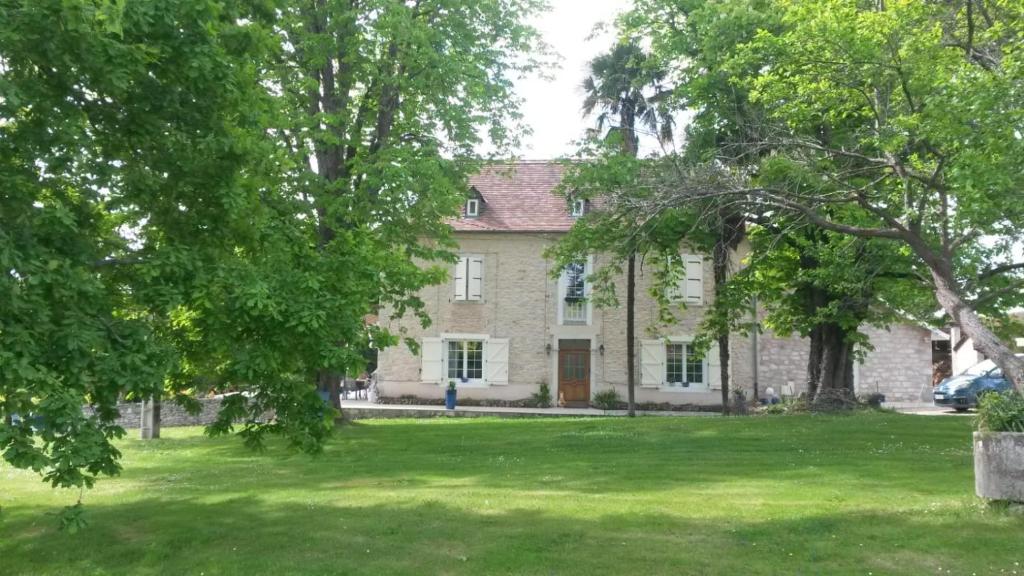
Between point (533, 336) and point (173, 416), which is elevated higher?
point (533, 336)

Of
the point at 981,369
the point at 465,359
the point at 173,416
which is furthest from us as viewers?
the point at 465,359

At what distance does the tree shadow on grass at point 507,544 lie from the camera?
7062mm

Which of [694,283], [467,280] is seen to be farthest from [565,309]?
[694,283]

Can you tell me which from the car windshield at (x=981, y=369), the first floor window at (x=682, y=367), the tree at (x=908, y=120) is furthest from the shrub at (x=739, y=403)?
the tree at (x=908, y=120)

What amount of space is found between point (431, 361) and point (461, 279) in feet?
10.1

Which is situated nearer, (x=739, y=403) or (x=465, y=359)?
(x=739, y=403)

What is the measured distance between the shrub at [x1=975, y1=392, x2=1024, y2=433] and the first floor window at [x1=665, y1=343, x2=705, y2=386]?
22250 mm

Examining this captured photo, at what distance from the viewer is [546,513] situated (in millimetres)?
8961

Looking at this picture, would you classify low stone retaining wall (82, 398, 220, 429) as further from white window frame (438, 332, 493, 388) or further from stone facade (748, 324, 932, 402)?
stone facade (748, 324, 932, 402)

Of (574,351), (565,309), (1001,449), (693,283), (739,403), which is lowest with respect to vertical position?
(739,403)

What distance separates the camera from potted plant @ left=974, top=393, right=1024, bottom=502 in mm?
7789

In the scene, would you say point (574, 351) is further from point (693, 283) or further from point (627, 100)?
point (627, 100)

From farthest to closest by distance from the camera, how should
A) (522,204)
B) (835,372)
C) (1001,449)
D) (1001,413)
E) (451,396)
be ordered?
(522,204) → (451,396) → (835,372) → (1001,413) → (1001,449)

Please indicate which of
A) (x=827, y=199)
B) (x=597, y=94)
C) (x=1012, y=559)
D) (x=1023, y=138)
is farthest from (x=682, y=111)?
(x=1012, y=559)
